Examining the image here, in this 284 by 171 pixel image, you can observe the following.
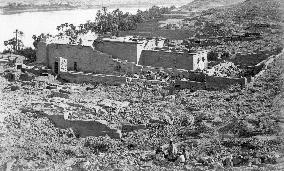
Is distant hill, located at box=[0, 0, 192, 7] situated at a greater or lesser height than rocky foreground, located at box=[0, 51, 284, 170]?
greater

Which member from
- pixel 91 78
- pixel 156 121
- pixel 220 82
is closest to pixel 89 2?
pixel 91 78

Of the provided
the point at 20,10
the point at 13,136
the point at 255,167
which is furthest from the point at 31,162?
the point at 20,10

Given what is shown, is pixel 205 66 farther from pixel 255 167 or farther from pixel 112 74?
pixel 255 167

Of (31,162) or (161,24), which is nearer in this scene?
(31,162)

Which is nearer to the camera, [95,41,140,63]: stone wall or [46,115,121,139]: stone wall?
[46,115,121,139]: stone wall

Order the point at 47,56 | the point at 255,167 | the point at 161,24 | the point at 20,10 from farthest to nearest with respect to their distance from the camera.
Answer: the point at 20,10, the point at 161,24, the point at 47,56, the point at 255,167

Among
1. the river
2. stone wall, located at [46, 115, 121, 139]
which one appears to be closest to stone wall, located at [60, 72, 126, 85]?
stone wall, located at [46, 115, 121, 139]

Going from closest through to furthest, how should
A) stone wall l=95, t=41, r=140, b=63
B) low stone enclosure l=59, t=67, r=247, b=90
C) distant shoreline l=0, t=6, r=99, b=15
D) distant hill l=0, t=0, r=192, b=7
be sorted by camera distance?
low stone enclosure l=59, t=67, r=247, b=90, stone wall l=95, t=41, r=140, b=63, distant shoreline l=0, t=6, r=99, b=15, distant hill l=0, t=0, r=192, b=7

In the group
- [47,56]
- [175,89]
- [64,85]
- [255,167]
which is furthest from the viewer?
[47,56]

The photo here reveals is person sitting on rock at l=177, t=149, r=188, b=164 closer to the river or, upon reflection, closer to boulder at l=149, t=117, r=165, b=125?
boulder at l=149, t=117, r=165, b=125
